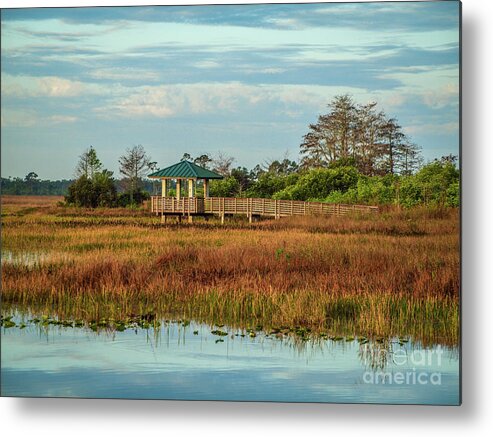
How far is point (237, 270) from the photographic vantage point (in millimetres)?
9250

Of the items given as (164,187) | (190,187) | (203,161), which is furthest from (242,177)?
(164,187)

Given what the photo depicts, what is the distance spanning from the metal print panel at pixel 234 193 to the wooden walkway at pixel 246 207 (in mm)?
45

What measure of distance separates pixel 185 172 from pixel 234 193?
0.57 m

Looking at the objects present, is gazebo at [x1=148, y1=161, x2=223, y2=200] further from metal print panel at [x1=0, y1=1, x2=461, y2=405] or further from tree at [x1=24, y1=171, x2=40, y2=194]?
tree at [x1=24, y1=171, x2=40, y2=194]

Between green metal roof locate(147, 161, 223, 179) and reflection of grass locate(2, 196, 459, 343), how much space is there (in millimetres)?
507

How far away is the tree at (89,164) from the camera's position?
29.4 ft

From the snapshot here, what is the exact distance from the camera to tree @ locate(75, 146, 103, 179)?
29.4 feet

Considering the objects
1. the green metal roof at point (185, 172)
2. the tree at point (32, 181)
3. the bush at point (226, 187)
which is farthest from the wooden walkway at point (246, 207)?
the tree at point (32, 181)

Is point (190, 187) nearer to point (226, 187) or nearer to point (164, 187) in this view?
point (164, 187)

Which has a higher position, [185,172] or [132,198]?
[185,172]

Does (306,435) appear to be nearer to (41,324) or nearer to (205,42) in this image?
(41,324)

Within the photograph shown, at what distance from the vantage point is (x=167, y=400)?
27.6ft

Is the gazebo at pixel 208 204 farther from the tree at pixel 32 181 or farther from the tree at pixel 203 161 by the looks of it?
the tree at pixel 32 181

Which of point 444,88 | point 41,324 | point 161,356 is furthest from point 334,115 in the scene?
point 41,324
